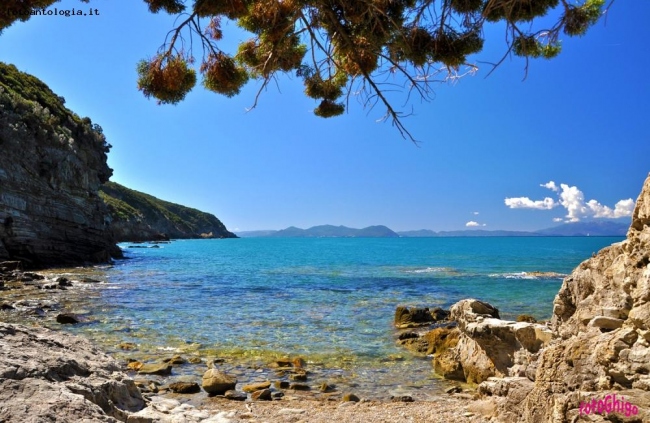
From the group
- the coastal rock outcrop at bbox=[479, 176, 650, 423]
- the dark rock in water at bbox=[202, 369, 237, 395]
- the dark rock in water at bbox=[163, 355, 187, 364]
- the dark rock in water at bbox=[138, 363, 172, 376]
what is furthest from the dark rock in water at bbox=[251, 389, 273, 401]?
the coastal rock outcrop at bbox=[479, 176, 650, 423]

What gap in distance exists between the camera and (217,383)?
9.83m

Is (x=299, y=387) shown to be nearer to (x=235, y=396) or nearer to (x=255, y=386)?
(x=255, y=386)

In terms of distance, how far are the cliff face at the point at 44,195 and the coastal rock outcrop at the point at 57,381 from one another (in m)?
35.9

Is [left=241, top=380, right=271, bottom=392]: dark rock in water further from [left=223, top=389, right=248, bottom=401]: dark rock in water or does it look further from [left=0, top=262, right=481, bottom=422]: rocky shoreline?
[left=223, top=389, right=248, bottom=401]: dark rock in water

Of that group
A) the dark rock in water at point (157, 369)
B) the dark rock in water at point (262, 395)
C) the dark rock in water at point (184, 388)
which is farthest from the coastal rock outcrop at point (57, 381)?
the dark rock in water at point (157, 369)

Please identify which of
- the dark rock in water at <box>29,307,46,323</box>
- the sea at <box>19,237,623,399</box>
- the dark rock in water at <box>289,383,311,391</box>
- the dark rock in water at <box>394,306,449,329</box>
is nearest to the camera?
the dark rock in water at <box>289,383,311,391</box>

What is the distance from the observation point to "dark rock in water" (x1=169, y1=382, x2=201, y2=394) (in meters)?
9.71

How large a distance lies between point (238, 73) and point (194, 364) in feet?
27.0

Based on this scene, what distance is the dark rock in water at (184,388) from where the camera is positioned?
9.71 meters

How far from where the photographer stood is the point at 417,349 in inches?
550

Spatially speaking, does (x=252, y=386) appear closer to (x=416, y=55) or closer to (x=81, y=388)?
(x=81, y=388)
